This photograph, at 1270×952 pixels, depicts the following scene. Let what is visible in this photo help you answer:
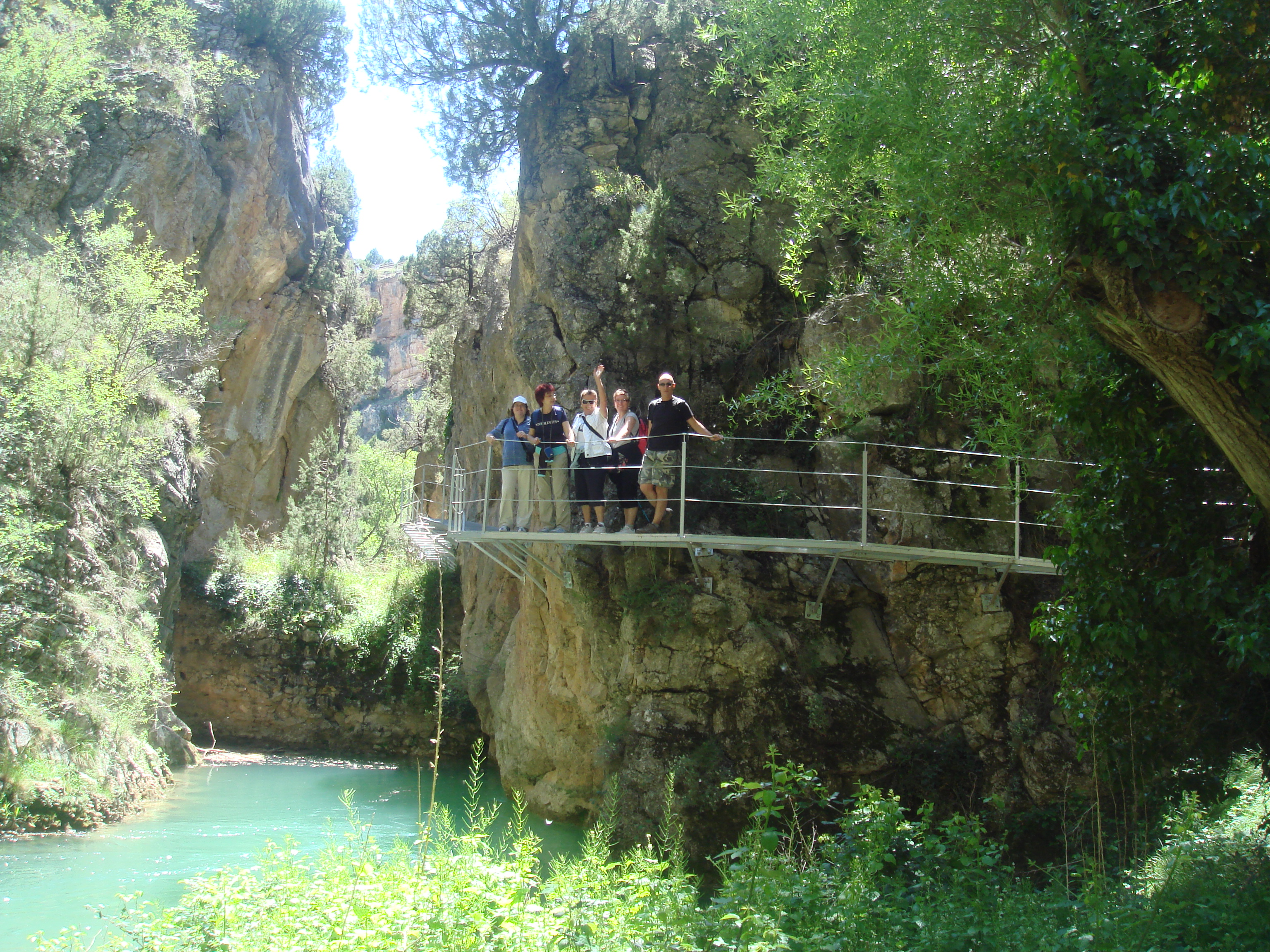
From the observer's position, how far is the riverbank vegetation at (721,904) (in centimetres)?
412

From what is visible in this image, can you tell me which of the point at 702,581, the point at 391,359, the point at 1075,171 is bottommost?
the point at 702,581

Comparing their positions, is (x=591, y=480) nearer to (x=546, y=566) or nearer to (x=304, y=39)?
(x=546, y=566)

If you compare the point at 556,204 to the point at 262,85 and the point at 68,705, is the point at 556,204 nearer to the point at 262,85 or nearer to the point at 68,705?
the point at 68,705

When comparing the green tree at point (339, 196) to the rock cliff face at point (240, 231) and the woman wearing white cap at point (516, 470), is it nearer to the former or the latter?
the rock cliff face at point (240, 231)

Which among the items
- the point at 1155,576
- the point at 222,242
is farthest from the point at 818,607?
the point at 222,242

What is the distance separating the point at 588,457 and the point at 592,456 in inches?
3.6

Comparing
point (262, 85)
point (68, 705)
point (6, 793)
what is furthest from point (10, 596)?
point (262, 85)

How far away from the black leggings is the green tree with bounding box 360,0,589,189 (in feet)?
28.0

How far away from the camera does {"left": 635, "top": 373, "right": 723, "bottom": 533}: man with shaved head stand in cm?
912

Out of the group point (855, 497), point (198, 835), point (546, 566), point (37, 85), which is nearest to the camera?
point (855, 497)

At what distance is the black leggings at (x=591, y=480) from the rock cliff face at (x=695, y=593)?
173 centimetres

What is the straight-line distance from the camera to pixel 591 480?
9891 millimetres

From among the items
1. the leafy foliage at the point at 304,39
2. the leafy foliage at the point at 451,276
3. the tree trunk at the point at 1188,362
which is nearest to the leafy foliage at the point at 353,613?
the leafy foliage at the point at 451,276

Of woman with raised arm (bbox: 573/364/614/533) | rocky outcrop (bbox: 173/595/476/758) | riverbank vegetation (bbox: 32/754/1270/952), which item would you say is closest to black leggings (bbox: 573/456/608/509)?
woman with raised arm (bbox: 573/364/614/533)
